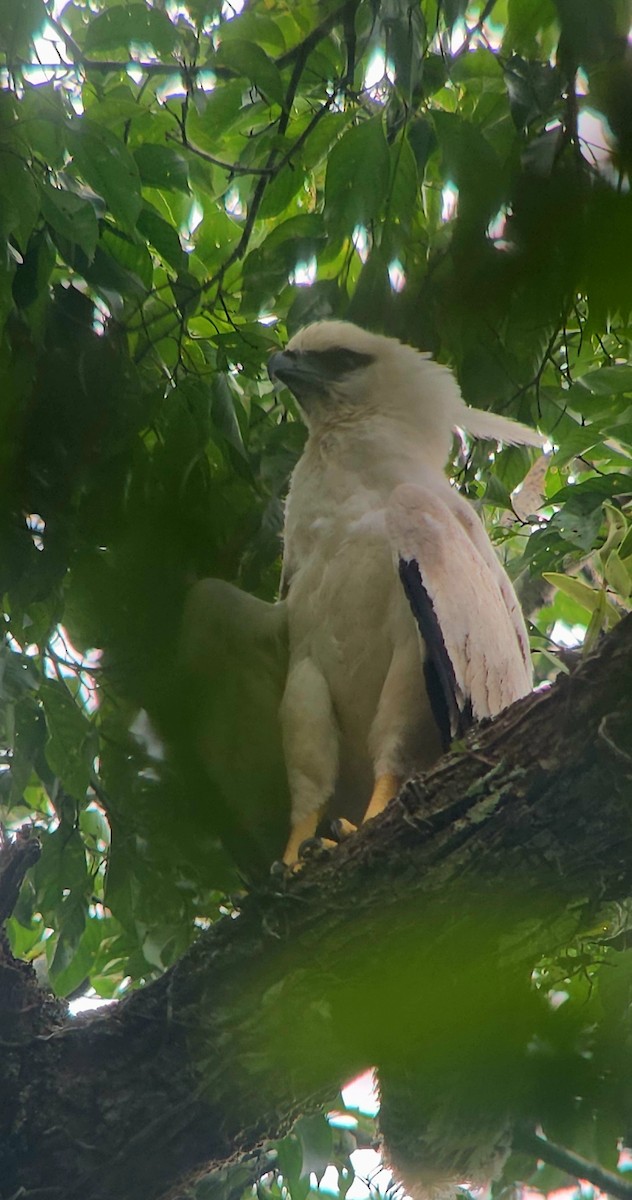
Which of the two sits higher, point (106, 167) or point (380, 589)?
point (106, 167)

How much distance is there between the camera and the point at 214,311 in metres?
4.00

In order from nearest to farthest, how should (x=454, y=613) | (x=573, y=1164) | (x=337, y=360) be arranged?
(x=573, y=1164)
(x=454, y=613)
(x=337, y=360)

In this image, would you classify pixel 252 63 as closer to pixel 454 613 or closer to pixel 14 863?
pixel 454 613

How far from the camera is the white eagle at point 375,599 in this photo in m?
3.72

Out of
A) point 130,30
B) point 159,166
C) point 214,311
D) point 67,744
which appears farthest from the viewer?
point 214,311

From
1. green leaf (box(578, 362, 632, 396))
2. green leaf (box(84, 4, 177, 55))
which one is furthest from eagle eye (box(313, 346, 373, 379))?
green leaf (box(84, 4, 177, 55))

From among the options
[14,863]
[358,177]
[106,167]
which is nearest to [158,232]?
[106,167]

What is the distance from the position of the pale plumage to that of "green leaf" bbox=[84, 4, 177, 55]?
4.26 ft

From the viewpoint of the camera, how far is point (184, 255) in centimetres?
354

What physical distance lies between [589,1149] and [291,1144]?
3194mm

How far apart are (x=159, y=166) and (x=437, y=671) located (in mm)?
1651

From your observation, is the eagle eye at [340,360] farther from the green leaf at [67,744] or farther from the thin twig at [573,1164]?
the thin twig at [573,1164]

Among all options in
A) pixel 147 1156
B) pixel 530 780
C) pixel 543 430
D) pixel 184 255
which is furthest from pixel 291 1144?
pixel 184 255

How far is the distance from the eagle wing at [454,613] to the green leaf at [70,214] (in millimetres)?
1447
